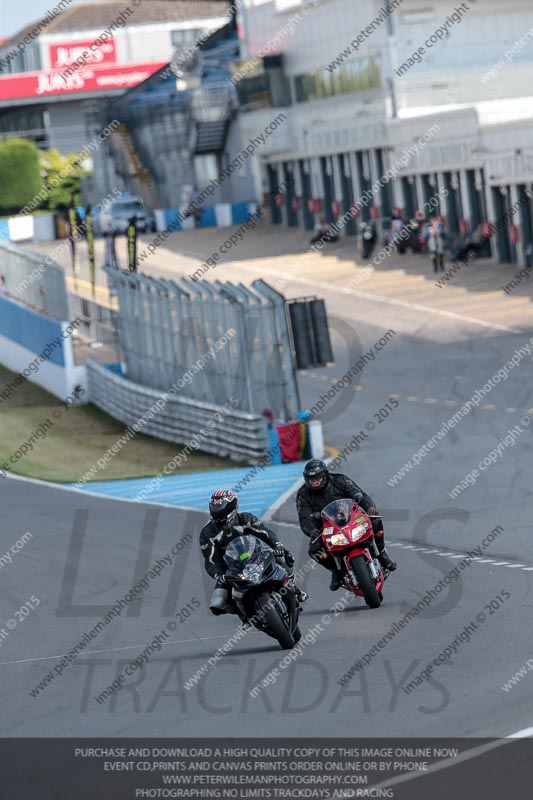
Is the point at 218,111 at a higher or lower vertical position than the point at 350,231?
higher

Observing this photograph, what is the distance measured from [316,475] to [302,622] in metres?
1.43

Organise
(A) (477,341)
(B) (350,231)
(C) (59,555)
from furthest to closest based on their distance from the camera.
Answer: (B) (350,231)
(A) (477,341)
(C) (59,555)

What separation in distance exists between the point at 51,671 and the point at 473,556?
18.8 ft

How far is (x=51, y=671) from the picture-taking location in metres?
11.6

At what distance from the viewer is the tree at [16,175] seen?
275 ft

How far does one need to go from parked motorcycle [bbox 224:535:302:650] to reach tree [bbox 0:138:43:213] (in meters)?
74.0

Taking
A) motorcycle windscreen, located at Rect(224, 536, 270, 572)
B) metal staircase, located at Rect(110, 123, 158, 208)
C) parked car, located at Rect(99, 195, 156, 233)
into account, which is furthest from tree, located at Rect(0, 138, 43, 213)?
motorcycle windscreen, located at Rect(224, 536, 270, 572)

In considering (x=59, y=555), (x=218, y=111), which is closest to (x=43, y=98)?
(x=218, y=111)

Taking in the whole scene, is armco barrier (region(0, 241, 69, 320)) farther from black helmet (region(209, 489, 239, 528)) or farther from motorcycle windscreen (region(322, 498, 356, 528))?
black helmet (region(209, 489, 239, 528))

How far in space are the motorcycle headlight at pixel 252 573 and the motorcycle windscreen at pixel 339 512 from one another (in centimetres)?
150

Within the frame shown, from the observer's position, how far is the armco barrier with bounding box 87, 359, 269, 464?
25922 millimetres
